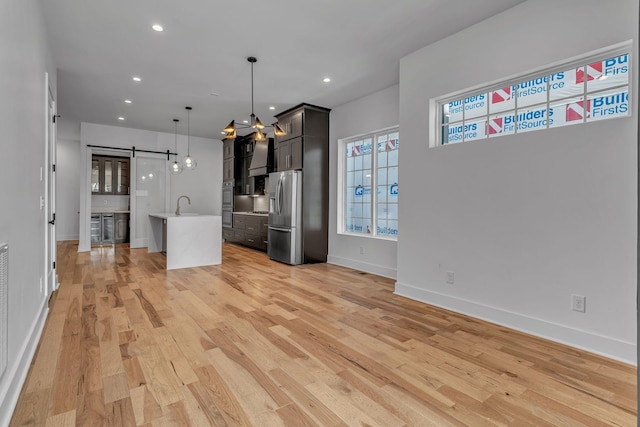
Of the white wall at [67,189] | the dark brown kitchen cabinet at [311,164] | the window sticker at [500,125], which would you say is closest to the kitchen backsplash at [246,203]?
the dark brown kitchen cabinet at [311,164]

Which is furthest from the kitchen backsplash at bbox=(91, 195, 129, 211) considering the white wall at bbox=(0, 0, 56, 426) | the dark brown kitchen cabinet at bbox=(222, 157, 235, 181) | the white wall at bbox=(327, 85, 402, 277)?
the white wall at bbox=(0, 0, 56, 426)

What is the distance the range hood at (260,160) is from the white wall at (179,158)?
176cm

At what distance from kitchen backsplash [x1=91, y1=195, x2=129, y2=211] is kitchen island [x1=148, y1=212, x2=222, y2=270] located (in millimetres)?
4315

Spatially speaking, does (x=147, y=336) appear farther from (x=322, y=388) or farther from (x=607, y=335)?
(x=607, y=335)

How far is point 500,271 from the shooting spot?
3037mm

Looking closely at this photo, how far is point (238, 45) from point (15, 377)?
3.49 metres

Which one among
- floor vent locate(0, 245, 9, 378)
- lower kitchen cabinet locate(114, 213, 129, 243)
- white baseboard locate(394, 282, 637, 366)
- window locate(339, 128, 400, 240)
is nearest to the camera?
floor vent locate(0, 245, 9, 378)

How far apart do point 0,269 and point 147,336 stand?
4.44 feet

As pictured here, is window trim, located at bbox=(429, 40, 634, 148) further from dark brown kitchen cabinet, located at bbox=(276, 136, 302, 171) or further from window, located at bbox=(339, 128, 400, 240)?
dark brown kitchen cabinet, located at bbox=(276, 136, 302, 171)

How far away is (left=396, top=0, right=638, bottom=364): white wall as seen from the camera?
7.80ft

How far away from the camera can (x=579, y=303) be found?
2.55 meters

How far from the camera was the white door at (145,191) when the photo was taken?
304 inches

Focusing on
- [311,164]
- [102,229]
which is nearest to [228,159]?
[102,229]

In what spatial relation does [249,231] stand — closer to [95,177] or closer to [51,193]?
[51,193]
